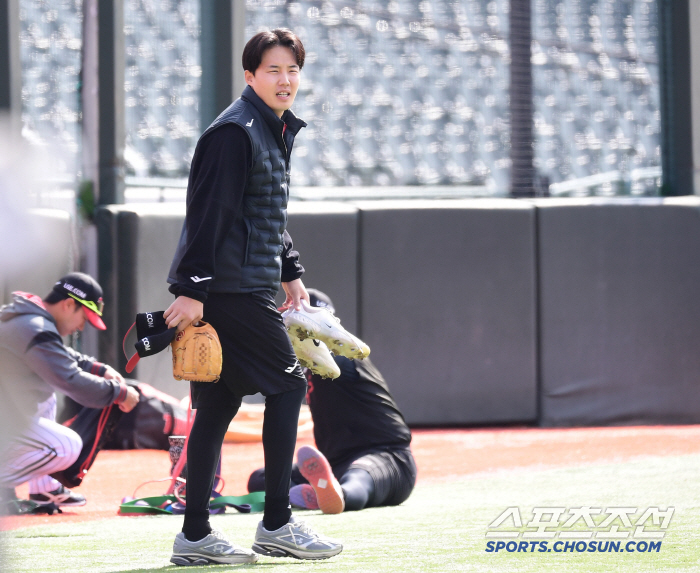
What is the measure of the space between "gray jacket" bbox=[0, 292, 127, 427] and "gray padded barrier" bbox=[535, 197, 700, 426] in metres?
4.41

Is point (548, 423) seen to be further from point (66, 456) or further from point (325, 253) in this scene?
point (66, 456)

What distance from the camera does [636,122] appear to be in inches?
366

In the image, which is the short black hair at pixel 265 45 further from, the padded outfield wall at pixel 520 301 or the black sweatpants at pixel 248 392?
the padded outfield wall at pixel 520 301

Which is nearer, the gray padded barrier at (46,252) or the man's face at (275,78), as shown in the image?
the man's face at (275,78)

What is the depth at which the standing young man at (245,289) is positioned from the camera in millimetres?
3012

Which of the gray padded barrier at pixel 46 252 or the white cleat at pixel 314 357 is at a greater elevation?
the gray padded barrier at pixel 46 252

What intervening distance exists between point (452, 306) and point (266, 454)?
5.27 m

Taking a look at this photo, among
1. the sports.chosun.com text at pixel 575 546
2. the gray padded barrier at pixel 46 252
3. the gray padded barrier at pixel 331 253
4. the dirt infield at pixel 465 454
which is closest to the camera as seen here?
the sports.chosun.com text at pixel 575 546

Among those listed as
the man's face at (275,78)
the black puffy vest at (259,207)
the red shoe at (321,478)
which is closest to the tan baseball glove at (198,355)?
the black puffy vest at (259,207)

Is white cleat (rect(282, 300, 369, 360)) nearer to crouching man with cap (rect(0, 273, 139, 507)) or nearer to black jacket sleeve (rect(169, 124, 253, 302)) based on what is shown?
black jacket sleeve (rect(169, 124, 253, 302))

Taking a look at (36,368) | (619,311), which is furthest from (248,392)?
(619,311)

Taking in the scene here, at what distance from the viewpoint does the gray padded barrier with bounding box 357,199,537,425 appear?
27.0ft

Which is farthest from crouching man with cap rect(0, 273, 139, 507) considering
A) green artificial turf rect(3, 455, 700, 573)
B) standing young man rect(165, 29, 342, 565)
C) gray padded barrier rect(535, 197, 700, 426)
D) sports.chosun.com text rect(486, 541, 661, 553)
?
gray padded barrier rect(535, 197, 700, 426)

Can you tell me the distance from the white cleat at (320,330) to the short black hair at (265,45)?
0.83 m
